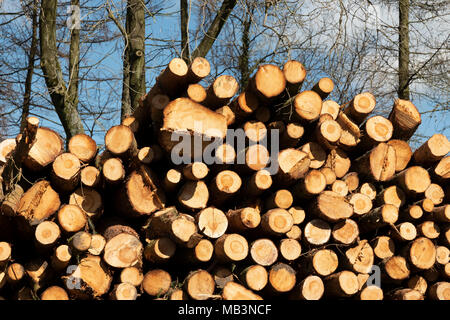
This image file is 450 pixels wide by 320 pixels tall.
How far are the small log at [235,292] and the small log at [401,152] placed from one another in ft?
5.48

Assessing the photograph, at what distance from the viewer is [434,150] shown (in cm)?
385

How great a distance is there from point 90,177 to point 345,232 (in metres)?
1.86

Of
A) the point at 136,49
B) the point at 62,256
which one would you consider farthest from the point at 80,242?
the point at 136,49

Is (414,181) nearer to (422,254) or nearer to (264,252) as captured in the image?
(422,254)

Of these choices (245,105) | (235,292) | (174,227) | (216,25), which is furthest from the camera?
(216,25)

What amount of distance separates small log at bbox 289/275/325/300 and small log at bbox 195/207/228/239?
2.10 ft

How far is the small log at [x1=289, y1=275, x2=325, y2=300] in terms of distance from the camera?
3.28 m

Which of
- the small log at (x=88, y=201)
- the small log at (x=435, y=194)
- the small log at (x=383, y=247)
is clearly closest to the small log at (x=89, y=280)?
the small log at (x=88, y=201)

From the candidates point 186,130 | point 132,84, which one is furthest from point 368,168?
point 132,84

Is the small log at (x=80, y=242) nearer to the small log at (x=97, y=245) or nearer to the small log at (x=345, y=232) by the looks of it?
the small log at (x=97, y=245)

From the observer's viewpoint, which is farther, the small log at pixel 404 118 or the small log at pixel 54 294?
the small log at pixel 404 118

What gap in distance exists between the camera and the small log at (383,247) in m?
3.65

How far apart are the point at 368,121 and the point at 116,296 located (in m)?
2.28

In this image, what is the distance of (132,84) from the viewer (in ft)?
22.7
